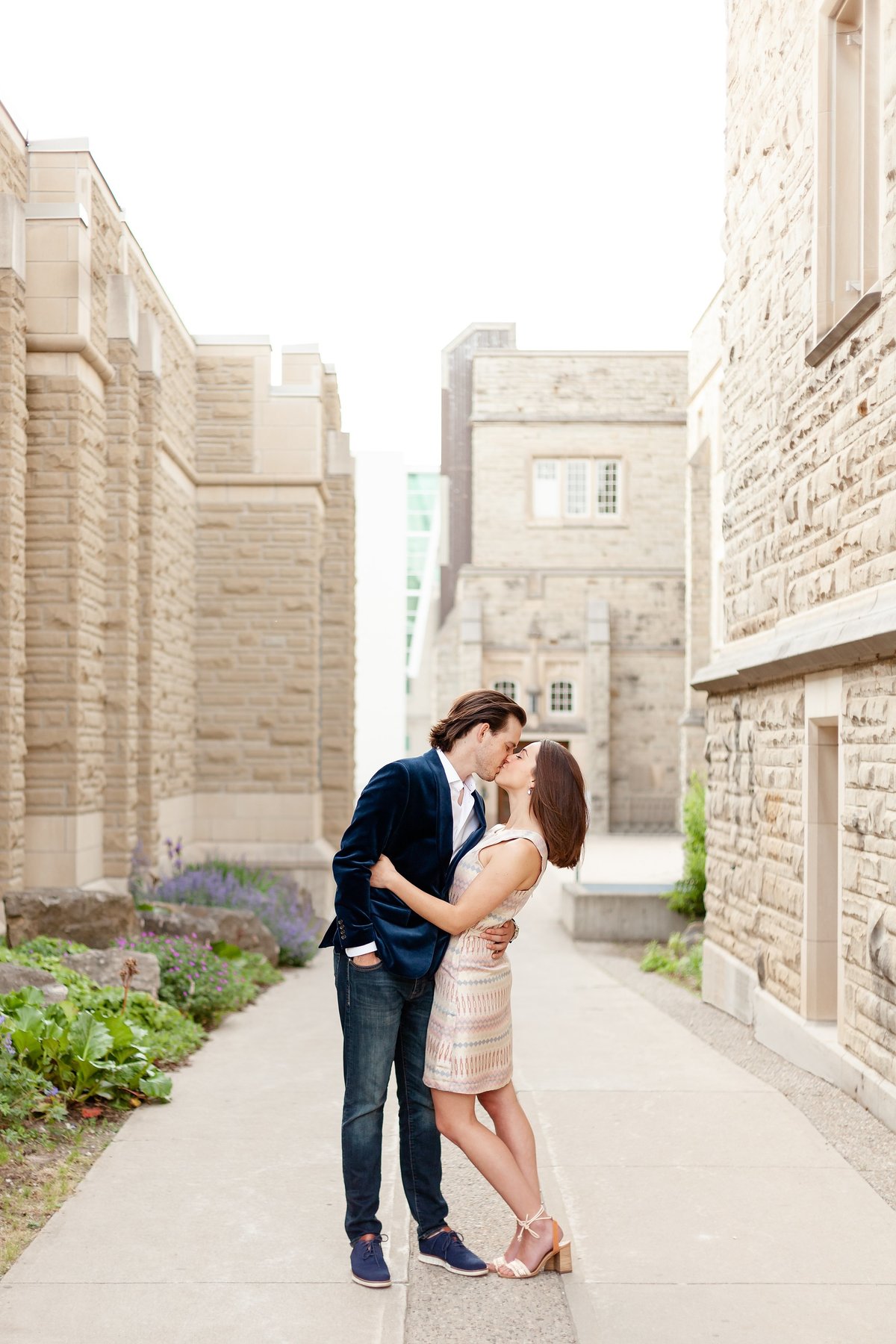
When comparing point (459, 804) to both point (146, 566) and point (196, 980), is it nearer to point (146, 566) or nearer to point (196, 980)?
point (196, 980)

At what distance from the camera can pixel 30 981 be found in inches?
266

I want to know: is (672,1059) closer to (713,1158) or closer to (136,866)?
(713,1158)

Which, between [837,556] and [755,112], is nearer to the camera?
[837,556]

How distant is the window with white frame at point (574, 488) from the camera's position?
116 ft

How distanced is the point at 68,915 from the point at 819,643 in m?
5.24

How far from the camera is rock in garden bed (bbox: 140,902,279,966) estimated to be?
33.3 feet

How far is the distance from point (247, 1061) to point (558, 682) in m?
27.8

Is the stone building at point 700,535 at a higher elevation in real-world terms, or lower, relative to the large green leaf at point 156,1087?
higher

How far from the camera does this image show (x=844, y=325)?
282 inches

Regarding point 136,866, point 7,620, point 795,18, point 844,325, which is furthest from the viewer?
point 136,866

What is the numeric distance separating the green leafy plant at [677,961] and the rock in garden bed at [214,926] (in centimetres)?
391

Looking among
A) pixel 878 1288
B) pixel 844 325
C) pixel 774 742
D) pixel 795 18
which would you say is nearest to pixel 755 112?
pixel 795 18

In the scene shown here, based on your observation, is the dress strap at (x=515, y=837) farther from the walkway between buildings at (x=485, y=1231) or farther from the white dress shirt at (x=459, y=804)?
the walkway between buildings at (x=485, y=1231)

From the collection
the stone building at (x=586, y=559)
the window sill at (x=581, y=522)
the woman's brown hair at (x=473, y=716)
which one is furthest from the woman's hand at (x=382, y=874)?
the window sill at (x=581, y=522)
